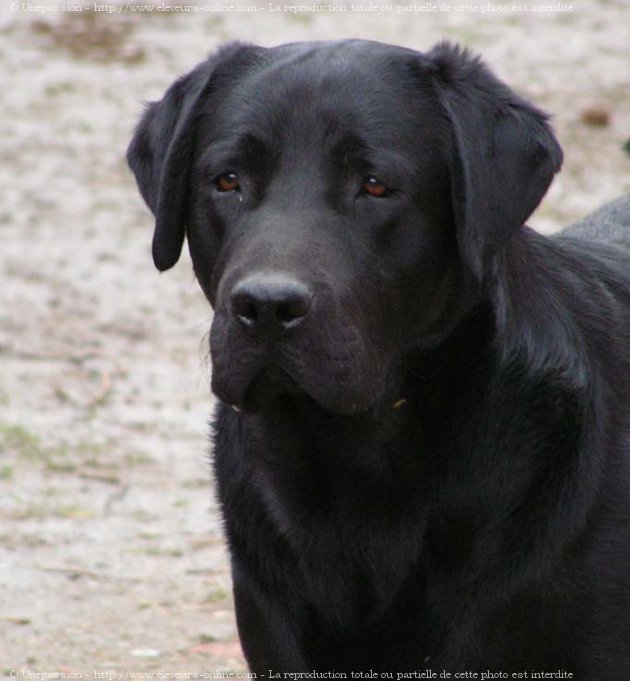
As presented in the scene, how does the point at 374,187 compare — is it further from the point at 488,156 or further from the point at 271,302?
the point at 271,302

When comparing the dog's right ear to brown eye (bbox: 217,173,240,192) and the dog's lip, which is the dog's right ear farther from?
the dog's lip

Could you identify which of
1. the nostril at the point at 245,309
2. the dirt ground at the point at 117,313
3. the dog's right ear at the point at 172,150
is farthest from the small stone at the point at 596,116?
the nostril at the point at 245,309

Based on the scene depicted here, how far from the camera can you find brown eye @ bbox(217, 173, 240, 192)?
4.04 metres

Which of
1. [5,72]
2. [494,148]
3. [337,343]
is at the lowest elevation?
[5,72]

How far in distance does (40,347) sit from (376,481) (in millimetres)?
4317

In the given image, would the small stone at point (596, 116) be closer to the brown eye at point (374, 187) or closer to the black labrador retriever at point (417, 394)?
the black labrador retriever at point (417, 394)

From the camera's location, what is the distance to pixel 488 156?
4.01m

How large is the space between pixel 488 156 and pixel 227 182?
615 millimetres

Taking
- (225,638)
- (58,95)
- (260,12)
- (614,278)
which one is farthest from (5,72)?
(614,278)

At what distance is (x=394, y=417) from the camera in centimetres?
409

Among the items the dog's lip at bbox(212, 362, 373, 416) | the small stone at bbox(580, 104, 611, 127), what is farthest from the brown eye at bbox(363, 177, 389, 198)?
the small stone at bbox(580, 104, 611, 127)

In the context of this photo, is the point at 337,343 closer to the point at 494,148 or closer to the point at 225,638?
the point at 494,148

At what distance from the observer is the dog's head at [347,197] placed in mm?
3730

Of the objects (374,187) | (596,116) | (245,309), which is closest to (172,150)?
(374,187)
